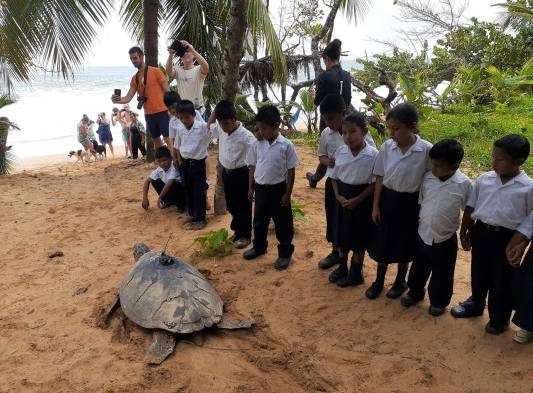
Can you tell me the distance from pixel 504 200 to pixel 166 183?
12.8 ft

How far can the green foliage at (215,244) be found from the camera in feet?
14.3

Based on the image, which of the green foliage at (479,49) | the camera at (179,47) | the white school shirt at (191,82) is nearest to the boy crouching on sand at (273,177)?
the camera at (179,47)

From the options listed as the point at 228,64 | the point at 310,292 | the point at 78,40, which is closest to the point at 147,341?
the point at 310,292

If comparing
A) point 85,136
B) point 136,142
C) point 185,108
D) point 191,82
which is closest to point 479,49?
point 136,142

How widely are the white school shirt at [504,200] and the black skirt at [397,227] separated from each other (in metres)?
0.46

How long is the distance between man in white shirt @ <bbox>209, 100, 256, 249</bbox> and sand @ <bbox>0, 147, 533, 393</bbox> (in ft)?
1.07

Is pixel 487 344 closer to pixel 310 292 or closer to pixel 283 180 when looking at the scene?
pixel 310 292

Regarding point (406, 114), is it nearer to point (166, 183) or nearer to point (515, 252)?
point (515, 252)

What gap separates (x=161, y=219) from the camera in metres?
5.64

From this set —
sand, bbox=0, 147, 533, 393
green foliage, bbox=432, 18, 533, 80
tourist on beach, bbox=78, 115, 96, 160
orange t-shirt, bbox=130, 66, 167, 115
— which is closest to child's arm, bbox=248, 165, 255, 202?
sand, bbox=0, 147, 533, 393

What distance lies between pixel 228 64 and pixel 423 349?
331 centimetres

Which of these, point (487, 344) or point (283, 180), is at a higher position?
point (283, 180)

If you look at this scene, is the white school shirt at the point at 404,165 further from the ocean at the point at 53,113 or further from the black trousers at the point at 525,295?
the ocean at the point at 53,113

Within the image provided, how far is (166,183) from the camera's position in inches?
217
